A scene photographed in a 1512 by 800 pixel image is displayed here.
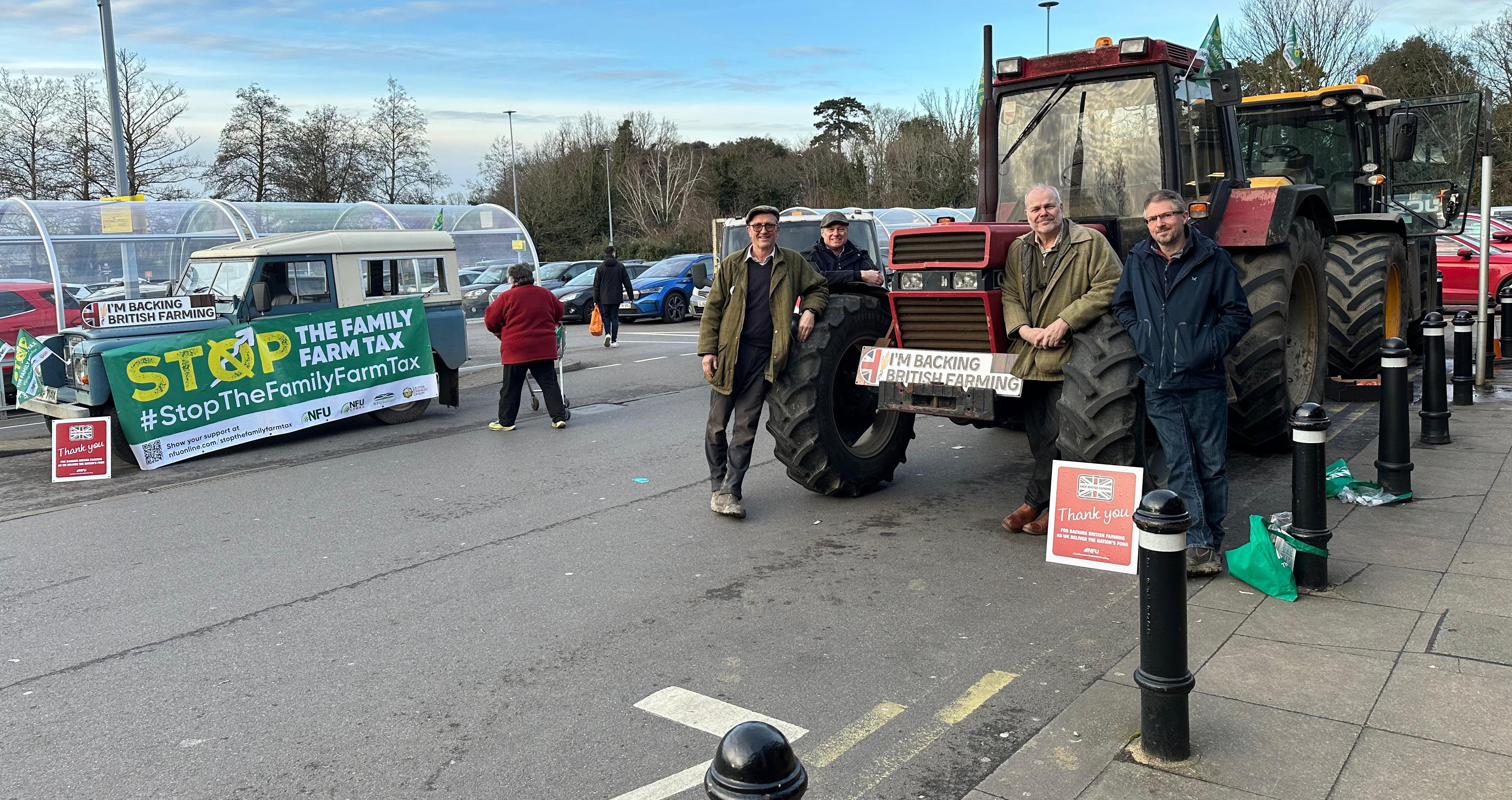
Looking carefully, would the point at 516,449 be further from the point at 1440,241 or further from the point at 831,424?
the point at 1440,241

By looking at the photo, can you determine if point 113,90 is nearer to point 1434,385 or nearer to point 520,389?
point 520,389

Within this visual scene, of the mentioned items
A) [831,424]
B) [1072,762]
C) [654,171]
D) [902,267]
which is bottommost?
[1072,762]

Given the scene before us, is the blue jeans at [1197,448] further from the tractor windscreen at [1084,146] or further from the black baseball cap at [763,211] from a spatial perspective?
the black baseball cap at [763,211]

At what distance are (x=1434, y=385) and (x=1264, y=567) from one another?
413 centimetres

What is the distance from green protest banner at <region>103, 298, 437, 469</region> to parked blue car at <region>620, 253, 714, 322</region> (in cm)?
1440

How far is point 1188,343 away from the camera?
17.3ft

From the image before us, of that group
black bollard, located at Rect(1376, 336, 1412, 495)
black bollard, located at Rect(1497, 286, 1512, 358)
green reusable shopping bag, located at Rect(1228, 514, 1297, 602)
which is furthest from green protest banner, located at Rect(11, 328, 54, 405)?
black bollard, located at Rect(1497, 286, 1512, 358)

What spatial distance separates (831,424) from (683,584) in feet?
5.83

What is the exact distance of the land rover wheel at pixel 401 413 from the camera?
1202 cm

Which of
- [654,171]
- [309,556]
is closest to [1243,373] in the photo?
[309,556]

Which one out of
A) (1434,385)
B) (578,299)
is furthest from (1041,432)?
(578,299)

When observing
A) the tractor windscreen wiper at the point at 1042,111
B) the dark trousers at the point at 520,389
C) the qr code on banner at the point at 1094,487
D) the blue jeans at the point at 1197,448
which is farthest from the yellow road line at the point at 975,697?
the dark trousers at the point at 520,389

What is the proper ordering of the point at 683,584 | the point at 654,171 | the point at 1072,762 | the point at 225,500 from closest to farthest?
the point at 1072,762 < the point at 683,584 < the point at 225,500 < the point at 654,171

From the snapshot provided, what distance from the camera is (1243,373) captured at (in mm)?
7188
